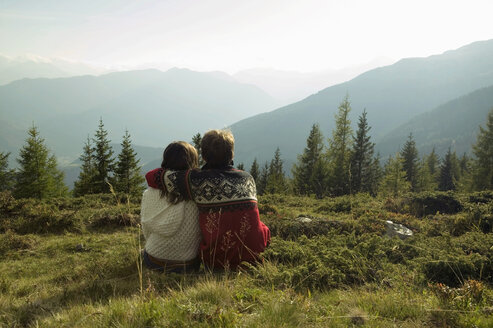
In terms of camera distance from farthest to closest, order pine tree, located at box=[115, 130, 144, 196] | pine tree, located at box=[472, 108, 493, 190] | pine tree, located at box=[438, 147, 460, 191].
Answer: pine tree, located at box=[438, 147, 460, 191], pine tree, located at box=[472, 108, 493, 190], pine tree, located at box=[115, 130, 144, 196]

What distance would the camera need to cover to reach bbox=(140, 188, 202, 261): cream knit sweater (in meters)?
3.98

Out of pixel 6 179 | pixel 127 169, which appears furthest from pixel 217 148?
pixel 6 179

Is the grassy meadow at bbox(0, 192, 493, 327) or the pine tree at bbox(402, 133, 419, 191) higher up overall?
the grassy meadow at bbox(0, 192, 493, 327)

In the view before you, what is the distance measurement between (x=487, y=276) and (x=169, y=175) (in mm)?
4747

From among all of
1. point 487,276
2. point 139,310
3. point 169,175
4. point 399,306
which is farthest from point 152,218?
point 487,276

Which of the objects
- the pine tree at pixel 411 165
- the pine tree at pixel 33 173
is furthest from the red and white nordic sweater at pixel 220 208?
the pine tree at pixel 411 165

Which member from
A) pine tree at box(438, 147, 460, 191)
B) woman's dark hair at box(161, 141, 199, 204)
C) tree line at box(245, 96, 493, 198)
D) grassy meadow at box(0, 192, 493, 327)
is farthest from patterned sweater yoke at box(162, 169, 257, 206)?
pine tree at box(438, 147, 460, 191)

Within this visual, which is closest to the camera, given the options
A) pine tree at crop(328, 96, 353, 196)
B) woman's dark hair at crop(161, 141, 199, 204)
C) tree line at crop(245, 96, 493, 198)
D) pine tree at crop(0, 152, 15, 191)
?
woman's dark hair at crop(161, 141, 199, 204)

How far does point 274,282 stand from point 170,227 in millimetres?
1704

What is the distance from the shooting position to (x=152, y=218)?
4.07 metres

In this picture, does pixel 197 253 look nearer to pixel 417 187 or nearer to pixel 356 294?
pixel 356 294

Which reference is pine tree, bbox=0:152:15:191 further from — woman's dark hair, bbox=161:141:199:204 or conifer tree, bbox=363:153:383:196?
conifer tree, bbox=363:153:383:196

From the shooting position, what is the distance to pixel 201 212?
4.00 m

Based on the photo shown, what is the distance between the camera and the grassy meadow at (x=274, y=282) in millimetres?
2348
